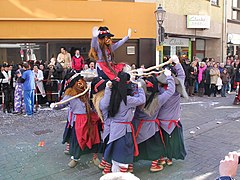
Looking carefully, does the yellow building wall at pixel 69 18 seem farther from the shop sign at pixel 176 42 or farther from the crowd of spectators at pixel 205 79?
the crowd of spectators at pixel 205 79

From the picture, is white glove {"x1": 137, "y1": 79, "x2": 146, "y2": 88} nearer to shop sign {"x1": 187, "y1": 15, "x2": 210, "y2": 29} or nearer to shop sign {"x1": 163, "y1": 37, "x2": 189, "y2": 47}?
shop sign {"x1": 163, "y1": 37, "x2": 189, "y2": 47}

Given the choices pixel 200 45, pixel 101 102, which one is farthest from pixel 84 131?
pixel 200 45

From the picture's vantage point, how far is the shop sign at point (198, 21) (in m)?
15.9

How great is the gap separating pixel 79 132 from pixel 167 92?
5.16 ft

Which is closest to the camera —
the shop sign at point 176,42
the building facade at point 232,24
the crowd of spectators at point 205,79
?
the crowd of spectators at point 205,79

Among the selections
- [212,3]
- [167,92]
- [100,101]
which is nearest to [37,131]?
[100,101]

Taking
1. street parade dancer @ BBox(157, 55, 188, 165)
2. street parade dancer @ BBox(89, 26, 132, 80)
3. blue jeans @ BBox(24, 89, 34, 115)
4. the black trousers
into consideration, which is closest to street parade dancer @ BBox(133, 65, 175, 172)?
street parade dancer @ BBox(157, 55, 188, 165)

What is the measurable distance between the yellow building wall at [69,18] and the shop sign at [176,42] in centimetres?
237

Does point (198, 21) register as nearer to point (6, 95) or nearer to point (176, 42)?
point (176, 42)

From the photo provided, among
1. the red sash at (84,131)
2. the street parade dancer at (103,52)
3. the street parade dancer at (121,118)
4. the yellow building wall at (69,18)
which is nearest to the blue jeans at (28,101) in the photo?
the yellow building wall at (69,18)

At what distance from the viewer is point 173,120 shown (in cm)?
468

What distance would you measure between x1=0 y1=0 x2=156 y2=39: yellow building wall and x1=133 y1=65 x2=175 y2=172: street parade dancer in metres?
8.89

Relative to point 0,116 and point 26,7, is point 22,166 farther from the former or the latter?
point 26,7

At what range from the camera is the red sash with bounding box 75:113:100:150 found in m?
4.73
